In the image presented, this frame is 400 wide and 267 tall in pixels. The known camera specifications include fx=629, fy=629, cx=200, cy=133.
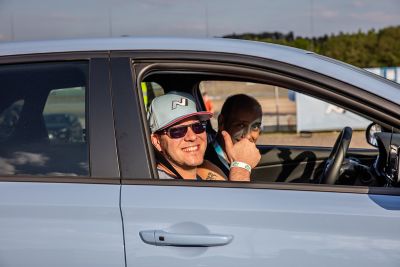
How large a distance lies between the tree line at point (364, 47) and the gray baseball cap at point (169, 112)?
2859 centimetres

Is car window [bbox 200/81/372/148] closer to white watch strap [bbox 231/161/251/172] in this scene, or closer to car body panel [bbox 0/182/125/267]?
white watch strap [bbox 231/161/251/172]

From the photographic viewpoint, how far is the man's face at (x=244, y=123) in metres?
3.61

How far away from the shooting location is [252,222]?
224 centimetres

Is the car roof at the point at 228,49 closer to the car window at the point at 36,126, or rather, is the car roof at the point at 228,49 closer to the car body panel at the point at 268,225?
the car window at the point at 36,126

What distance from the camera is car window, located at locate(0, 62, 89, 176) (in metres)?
2.51

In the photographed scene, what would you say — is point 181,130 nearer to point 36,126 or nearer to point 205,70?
point 205,70

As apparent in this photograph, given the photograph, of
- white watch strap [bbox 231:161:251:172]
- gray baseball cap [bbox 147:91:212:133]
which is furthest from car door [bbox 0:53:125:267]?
white watch strap [bbox 231:161:251:172]

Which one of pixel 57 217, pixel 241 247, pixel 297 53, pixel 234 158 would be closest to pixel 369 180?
pixel 234 158

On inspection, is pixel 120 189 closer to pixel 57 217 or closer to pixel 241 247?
pixel 57 217

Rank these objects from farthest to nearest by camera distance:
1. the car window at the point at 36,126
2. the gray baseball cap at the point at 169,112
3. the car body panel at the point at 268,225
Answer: the gray baseball cap at the point at 169,112, the car window at the point at 36,126, the car body panel at the point at 268,225

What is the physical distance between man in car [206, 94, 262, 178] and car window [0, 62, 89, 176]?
106 cm

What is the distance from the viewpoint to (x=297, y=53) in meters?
2.53

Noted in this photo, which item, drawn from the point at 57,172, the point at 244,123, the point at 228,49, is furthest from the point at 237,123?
the point at 57,172

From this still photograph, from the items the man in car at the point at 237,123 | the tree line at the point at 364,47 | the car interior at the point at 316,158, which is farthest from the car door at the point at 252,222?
the tree line at the point at 364,47
